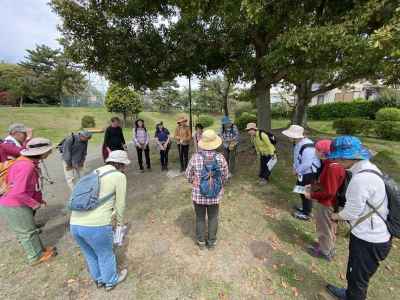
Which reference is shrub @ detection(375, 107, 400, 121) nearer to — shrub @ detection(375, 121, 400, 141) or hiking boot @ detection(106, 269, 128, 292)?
shrub @ detection(375, 121, 400, 141)

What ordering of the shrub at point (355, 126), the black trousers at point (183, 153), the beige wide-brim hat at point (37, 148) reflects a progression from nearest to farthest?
the beige wide-brim hat at point (37, 148)
the black trousers at point (183, 153)
the shrub at point (355, 126)

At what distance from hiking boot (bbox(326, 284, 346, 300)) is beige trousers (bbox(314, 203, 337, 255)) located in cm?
60

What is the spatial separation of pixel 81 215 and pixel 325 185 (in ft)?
9.44

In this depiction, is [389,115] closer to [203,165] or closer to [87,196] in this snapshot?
[203,165]

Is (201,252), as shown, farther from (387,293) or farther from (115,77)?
(115,77)

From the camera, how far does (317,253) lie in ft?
11.1

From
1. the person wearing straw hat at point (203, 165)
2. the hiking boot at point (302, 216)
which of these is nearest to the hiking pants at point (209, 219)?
the person wearing straw hat at point (203, 165)

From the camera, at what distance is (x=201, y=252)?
3455 mm

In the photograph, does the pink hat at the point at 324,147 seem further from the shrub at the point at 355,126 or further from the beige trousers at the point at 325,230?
the shrub at the point at 355,126

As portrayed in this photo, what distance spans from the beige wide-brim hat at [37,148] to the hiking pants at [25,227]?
0.72m

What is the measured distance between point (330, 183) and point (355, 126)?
13.4 meters

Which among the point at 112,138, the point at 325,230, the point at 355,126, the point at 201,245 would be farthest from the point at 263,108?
the point at 355,126

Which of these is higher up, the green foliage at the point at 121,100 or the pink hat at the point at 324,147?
the green foliage at the point at 121,100

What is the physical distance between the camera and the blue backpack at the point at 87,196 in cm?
231
